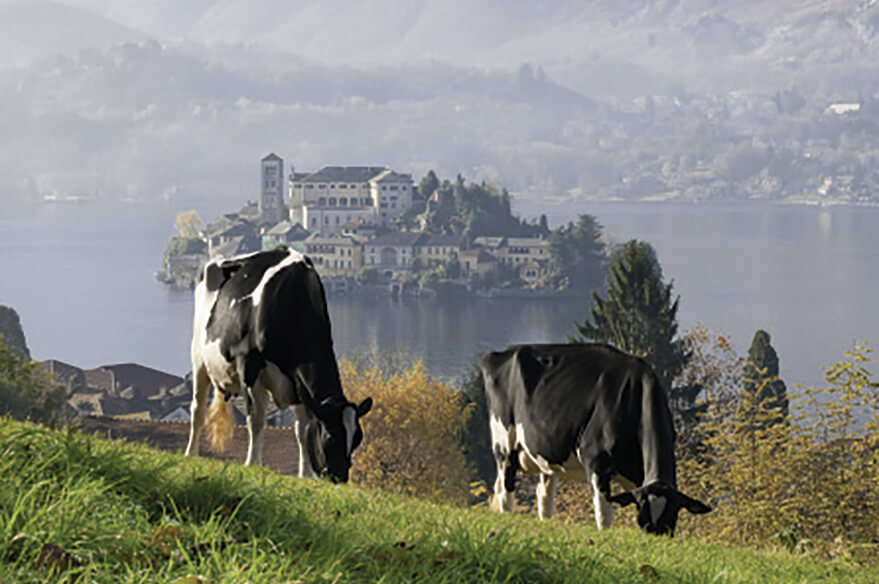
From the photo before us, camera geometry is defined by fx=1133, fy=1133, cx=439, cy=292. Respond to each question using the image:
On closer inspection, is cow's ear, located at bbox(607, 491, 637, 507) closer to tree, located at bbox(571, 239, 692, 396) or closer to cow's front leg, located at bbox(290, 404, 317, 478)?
cow's front leg, located at bbox(290, 404, 317, 478)

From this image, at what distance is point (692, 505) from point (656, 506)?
0.76 feet

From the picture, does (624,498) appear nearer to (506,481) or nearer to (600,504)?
(600,504)

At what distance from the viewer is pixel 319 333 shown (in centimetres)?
664

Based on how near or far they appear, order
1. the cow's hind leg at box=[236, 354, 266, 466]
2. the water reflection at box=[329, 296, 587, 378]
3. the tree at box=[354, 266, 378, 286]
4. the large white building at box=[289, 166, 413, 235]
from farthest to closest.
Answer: the large white building at box=[289, 166, 413, 235] → the tree at box=[354, 266, 378, 286] → the water reflection at box=[329, 296, 587, 378] → the cow's hind leg at box=[236, 354, 266, 466]

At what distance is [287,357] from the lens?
666cm

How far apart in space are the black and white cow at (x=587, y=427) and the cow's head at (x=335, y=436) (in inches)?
46.9

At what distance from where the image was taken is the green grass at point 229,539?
247 centimetres

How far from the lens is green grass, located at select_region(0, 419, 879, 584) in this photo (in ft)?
8.10

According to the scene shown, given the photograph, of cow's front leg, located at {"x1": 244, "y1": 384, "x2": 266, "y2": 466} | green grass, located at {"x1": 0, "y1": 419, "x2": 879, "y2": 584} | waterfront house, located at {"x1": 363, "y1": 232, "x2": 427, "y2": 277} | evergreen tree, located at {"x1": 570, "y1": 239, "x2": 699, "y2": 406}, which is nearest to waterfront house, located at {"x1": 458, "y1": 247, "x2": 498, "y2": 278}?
waterfront house, located at {"x1": 363, "y1": 232, "x2": 427, "y2": 277}

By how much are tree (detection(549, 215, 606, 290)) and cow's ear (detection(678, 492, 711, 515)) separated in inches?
4725

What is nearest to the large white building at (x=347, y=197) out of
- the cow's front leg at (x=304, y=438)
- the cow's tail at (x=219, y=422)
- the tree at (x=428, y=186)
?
the tree at (x=428, y=186)

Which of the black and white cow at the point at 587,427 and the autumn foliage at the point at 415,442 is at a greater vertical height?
the black and white cow at the point at 587,427

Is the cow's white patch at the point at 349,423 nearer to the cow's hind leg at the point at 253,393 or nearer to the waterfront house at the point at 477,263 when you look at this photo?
the cow's hind leg at the point at 253,393

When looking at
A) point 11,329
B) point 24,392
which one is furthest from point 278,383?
point 11,329
